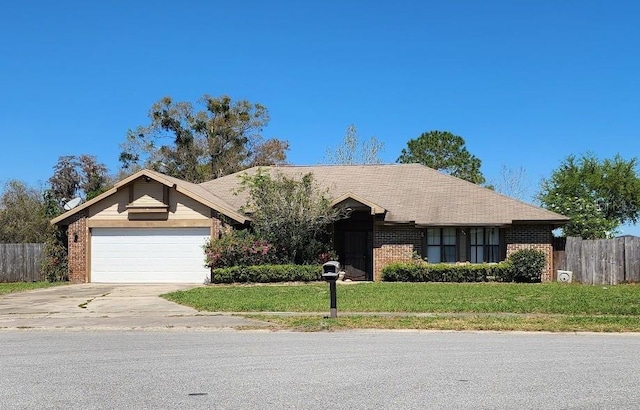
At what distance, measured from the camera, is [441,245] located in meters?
27.8

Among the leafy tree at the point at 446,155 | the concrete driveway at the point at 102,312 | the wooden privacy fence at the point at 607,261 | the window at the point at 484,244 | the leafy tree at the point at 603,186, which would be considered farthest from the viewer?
the leafy tree at the point at 446,155

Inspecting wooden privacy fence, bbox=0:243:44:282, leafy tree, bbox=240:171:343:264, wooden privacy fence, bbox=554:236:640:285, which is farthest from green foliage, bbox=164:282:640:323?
wooden privacy fence, bbox=0:243:44:282

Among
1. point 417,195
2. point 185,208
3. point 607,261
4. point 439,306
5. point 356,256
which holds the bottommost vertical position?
point 439,306

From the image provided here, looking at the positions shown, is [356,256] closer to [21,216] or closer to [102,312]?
[102,312]

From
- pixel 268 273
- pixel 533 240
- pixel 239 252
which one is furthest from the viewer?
pixel 533 240

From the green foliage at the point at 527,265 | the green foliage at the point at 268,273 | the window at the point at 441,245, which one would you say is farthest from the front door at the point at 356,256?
the green foliage at the point at 527,265

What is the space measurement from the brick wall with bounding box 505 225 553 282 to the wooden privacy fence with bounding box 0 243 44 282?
2029 cm

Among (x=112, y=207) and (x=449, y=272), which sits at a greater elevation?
(x=112, y=207)

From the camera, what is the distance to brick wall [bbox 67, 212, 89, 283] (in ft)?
90.6

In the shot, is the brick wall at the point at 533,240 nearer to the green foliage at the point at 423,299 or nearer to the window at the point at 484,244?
the window at the point at 484,244

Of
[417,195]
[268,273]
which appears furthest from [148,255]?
[417,195]

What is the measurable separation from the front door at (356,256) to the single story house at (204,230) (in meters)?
0.04

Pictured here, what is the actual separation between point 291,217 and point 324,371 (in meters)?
17.6

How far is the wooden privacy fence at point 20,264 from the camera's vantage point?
1181 inches
